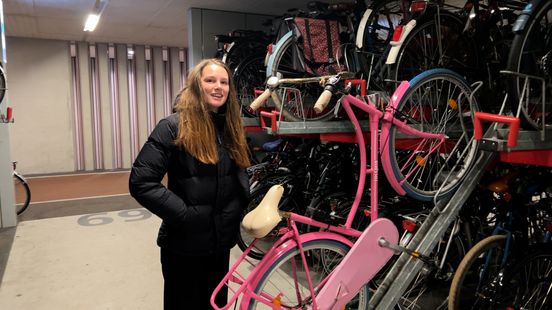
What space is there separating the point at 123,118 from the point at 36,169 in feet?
6.75

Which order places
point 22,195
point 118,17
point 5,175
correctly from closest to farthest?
point 5,175 → point 118,17 → point 22,195

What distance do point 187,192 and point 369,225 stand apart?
0.93 meters

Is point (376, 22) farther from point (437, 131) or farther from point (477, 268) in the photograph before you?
point (477, 268)

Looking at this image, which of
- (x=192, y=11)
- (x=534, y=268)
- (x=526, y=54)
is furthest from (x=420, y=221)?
(x=192, y=11)

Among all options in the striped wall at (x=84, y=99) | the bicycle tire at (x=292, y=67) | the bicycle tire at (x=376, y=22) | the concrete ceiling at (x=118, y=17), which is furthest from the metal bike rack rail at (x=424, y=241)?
the striped wall at (x=84, y=99)

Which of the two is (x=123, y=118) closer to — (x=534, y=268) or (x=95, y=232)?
(x=95, y=232)

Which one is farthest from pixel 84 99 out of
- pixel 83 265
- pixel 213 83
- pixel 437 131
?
pixel 437 131

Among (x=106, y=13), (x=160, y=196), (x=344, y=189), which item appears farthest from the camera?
(x=106, y=13)

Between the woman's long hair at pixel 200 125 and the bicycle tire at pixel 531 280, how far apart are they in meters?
1.62

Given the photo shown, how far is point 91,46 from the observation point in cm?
867

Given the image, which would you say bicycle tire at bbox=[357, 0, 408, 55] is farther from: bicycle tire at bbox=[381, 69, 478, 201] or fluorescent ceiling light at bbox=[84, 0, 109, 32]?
fluorescent ceiling light at bbox=[84, 0, 109, 32]

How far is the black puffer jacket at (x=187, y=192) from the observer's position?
1.70m

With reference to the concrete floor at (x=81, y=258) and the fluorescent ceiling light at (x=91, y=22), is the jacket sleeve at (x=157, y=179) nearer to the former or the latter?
the concrete floor at (x=81, y=258)

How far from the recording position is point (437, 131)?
252cm
